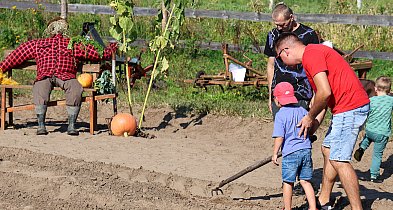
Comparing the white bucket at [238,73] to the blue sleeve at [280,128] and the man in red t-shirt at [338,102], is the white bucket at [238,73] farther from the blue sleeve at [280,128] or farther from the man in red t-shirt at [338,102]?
the man in red t-shirt at [338,102]

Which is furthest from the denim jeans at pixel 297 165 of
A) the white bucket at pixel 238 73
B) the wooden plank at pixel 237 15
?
the wooden plank at pixel 237 15

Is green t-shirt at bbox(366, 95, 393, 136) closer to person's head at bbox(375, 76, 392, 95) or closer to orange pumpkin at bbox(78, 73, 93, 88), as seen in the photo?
person's head at bbox(375, 76, 392, 95)

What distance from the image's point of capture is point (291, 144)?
308 inches

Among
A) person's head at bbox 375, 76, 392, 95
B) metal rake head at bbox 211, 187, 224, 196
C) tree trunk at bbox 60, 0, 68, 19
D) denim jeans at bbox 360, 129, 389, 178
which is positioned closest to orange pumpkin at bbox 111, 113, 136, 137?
metal rake head at bbox 211, 187, 224, 196

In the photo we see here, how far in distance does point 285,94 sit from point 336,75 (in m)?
0.64

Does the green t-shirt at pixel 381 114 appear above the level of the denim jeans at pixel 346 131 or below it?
below

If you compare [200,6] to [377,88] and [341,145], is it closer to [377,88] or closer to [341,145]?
[377,88]

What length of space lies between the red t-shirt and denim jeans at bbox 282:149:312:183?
0.53 metres

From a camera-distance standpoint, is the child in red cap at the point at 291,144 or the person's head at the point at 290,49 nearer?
the person's head at the point at 290,49

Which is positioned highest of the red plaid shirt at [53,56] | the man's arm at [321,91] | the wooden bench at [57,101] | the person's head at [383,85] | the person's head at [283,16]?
the person's head at [283,16]

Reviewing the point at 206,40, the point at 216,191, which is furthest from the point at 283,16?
the point at 206,40

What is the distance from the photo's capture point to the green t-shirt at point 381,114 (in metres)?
10.0

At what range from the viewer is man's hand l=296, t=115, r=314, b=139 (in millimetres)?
7578

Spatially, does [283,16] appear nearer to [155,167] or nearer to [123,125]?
[155,167]
